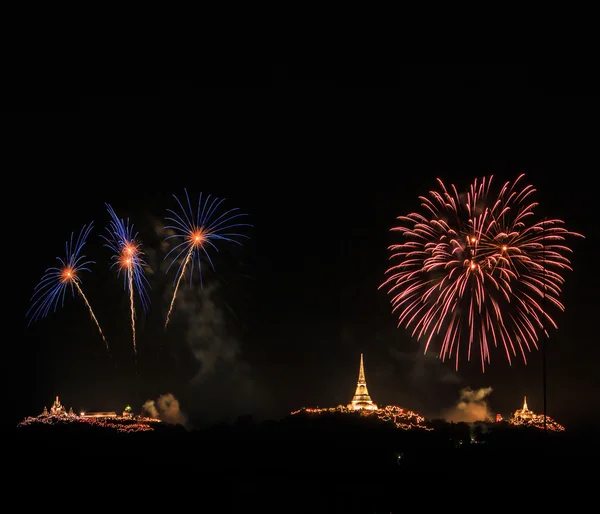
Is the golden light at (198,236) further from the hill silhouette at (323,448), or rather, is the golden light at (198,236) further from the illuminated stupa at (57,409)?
the illuminated stupa at (57,409)

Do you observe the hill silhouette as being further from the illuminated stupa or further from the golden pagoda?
the golden pagoda

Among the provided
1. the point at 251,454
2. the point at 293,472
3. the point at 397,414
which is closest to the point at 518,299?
the point at 293,472

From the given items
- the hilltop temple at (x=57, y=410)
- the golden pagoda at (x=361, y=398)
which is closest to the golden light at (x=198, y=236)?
the hilltop temple at (x=57, y=410)

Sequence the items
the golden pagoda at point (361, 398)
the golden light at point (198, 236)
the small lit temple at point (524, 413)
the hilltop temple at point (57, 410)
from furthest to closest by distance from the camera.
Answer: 1. the golden pagoda at point (361, 398)
2. the small lit temple at point (524, 413)
3. the hilltop temple at point (57, 410)
4. the golden light at point (198, 236)

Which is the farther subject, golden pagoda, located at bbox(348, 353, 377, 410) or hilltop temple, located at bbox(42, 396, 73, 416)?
golden pagoda, located at bbox(348, 353, 377, 410)

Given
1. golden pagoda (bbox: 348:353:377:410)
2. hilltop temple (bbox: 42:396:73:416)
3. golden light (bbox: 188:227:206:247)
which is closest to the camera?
golden light (bbox: 188:227:206:247)

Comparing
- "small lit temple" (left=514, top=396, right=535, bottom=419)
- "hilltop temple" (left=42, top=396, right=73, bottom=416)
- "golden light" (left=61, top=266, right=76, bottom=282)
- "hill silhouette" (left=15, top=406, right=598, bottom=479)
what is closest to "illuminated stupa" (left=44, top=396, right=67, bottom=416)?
"hilltop temple" (left=42, top=396, right=73, bottom=416)

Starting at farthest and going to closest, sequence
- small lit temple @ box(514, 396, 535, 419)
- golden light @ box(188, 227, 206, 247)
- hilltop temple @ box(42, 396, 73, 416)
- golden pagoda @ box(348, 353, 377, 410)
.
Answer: golden pagoda @ box(348, 353, 377, 410) → small lit temple @ box(514, 396, 535, 419) → hilltop temple @ box(42, 396, 73, 416) → golden light @ box(188, 227, 206, 247)

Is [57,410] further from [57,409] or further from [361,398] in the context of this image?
[361,398]

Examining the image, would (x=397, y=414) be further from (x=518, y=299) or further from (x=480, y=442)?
(x=518, y=299)
